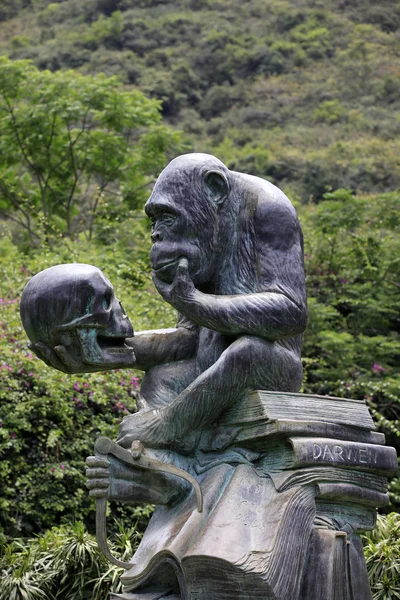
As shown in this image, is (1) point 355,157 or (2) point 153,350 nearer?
(2) point 153,350

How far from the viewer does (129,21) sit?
39938 mm

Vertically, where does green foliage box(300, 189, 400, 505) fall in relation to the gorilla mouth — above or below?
below

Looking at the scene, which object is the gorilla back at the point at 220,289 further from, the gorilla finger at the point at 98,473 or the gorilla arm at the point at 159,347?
the gorilla finger at the point at 98,473

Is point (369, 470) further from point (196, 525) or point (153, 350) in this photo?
point (153, 350)

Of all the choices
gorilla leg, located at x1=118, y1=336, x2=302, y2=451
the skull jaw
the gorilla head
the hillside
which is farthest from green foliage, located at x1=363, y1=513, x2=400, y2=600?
the hillside

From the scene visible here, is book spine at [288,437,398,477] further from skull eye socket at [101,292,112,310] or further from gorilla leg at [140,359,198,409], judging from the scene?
skull eye socket at [101,292,112,310]

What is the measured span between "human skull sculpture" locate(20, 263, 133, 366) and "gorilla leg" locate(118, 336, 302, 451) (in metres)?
0.34

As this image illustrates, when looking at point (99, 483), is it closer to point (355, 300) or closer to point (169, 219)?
point (169, 219)

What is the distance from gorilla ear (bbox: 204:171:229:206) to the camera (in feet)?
13.6

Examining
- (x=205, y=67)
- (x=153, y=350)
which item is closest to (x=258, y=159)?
(x=205, y=67)

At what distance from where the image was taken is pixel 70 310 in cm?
393

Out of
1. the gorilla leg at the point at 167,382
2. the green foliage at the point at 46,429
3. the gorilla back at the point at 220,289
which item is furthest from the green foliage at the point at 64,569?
the gorilla back at the point at 220,289

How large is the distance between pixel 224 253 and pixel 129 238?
10.4 meters

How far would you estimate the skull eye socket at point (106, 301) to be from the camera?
401 centimetres
